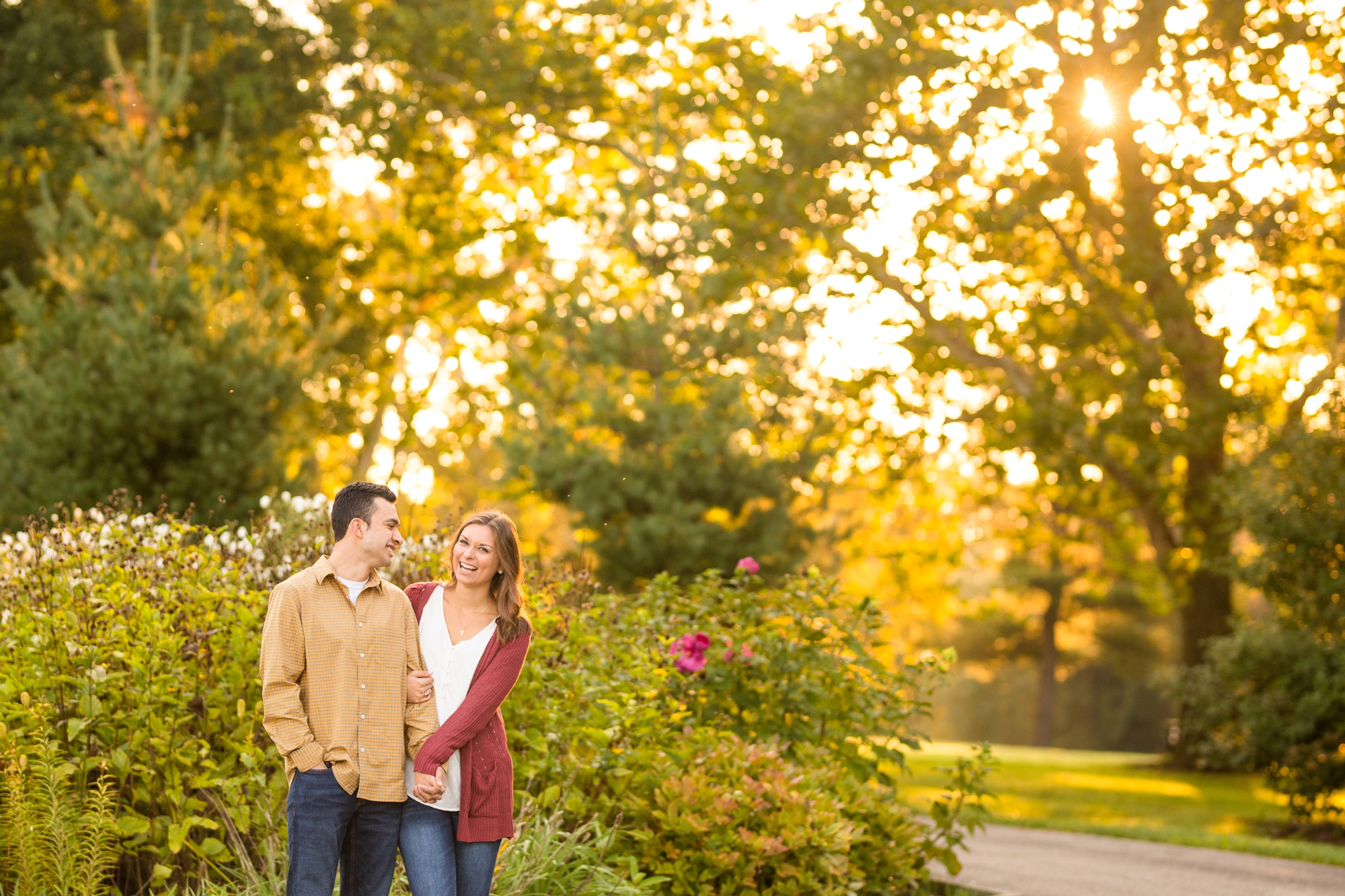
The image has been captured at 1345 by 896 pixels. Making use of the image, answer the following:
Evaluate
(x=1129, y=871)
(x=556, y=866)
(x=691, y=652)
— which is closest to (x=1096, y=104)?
(x=1129, y=871)

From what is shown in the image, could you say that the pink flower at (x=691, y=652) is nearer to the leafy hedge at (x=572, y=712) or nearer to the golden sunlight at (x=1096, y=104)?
the leafy hedge at (x=572, y=712)

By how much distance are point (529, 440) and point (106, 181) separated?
546 centimetres

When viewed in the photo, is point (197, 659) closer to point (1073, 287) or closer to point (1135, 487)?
point (1135, 487)

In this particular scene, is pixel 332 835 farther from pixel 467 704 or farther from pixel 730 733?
pixel 730 733

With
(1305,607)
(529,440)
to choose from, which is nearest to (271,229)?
(529,440)

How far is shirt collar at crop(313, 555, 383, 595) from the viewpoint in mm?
3609

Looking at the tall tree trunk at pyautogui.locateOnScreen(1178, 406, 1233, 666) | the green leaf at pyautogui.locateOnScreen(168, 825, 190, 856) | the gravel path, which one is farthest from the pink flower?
the tall tree trunk at pyautogui.locateOnScreen(1178, 406, 1233, 666)

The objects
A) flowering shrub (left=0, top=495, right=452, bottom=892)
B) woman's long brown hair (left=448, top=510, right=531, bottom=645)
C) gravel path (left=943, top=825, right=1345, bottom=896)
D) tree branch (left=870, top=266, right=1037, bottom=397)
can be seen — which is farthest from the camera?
tree branch (left=870, top=266, right=1037, bottom=397)

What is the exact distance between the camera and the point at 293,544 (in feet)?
22.0

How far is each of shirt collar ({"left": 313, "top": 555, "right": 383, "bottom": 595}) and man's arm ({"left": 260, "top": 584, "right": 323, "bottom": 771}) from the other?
0.13 meters

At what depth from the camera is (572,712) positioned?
5.91 m

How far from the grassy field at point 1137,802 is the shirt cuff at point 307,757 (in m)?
5.41

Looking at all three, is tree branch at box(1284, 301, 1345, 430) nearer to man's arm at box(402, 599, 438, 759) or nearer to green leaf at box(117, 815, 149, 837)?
man's arm at box(402, 599, 438, 759)

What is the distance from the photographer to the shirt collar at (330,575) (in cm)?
361
